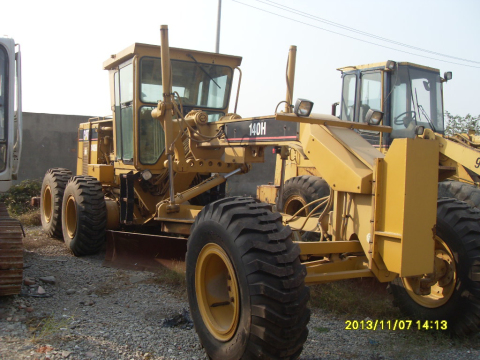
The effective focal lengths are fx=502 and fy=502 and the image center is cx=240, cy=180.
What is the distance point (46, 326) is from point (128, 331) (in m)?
0.67

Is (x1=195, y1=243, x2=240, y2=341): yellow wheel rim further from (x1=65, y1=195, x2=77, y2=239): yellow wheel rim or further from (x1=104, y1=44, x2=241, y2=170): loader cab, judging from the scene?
(x1=65, y1=195, x2=77, y2=239): yellow wheel rim

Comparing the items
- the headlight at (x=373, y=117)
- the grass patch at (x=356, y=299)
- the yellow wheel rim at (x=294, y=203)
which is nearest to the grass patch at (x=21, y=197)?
the yellow wheel rim at (x=294, y=203)

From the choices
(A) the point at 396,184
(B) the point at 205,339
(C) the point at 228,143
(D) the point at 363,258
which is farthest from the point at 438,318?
(C) the point at 228,143

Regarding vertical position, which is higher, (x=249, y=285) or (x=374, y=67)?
(x=374, y=67)

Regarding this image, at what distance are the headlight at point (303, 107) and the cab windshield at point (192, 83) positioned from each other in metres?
3.36

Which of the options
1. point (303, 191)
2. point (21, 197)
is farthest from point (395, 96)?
point (21, 197)

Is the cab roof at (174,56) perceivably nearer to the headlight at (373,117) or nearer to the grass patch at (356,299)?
the headlight at (373,117)

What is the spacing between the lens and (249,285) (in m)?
3.27

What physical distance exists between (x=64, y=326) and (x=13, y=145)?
2.27 meters

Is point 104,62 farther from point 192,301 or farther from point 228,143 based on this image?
point 192,301

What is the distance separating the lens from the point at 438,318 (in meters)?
4.29

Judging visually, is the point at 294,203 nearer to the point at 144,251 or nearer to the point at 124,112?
the point at 144,251
